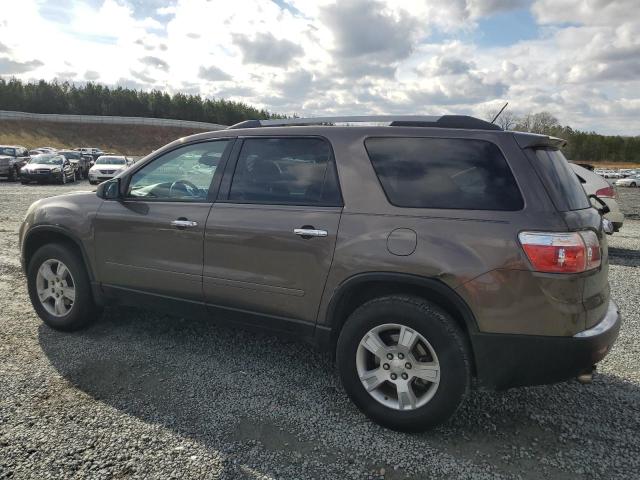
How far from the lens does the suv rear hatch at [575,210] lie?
263 cm

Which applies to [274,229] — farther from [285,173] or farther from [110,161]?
→ [110,161]

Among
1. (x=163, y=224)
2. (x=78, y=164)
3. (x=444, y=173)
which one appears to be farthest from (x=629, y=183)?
(x=163, y=224)

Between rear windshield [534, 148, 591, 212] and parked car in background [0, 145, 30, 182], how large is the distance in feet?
81.0

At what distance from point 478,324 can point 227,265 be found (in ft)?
A: 5.70

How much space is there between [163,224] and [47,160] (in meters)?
21.6

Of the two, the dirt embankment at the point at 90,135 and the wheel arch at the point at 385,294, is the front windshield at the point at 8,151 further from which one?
the dirt embankment at the point at 90,135

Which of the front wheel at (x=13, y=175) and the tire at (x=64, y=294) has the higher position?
the tire at (x=64, y=294)

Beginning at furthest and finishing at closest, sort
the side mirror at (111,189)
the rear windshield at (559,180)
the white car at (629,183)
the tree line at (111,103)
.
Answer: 1. the tree line at (111,103)
2. the white car at (629,183)
3. the side mirror at (111,189)
4. the rear windshield at (559,180)

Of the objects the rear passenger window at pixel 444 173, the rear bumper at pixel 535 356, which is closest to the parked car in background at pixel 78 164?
the rear passenger window at pixel 444 173

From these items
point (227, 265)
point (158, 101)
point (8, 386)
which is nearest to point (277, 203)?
point (227, 265)

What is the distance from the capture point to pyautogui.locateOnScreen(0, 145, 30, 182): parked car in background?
2198 centimetres

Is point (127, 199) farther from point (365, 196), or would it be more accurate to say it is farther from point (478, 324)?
point (478, 324)

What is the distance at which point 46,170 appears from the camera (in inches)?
822

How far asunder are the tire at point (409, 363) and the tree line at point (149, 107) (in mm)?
77435
